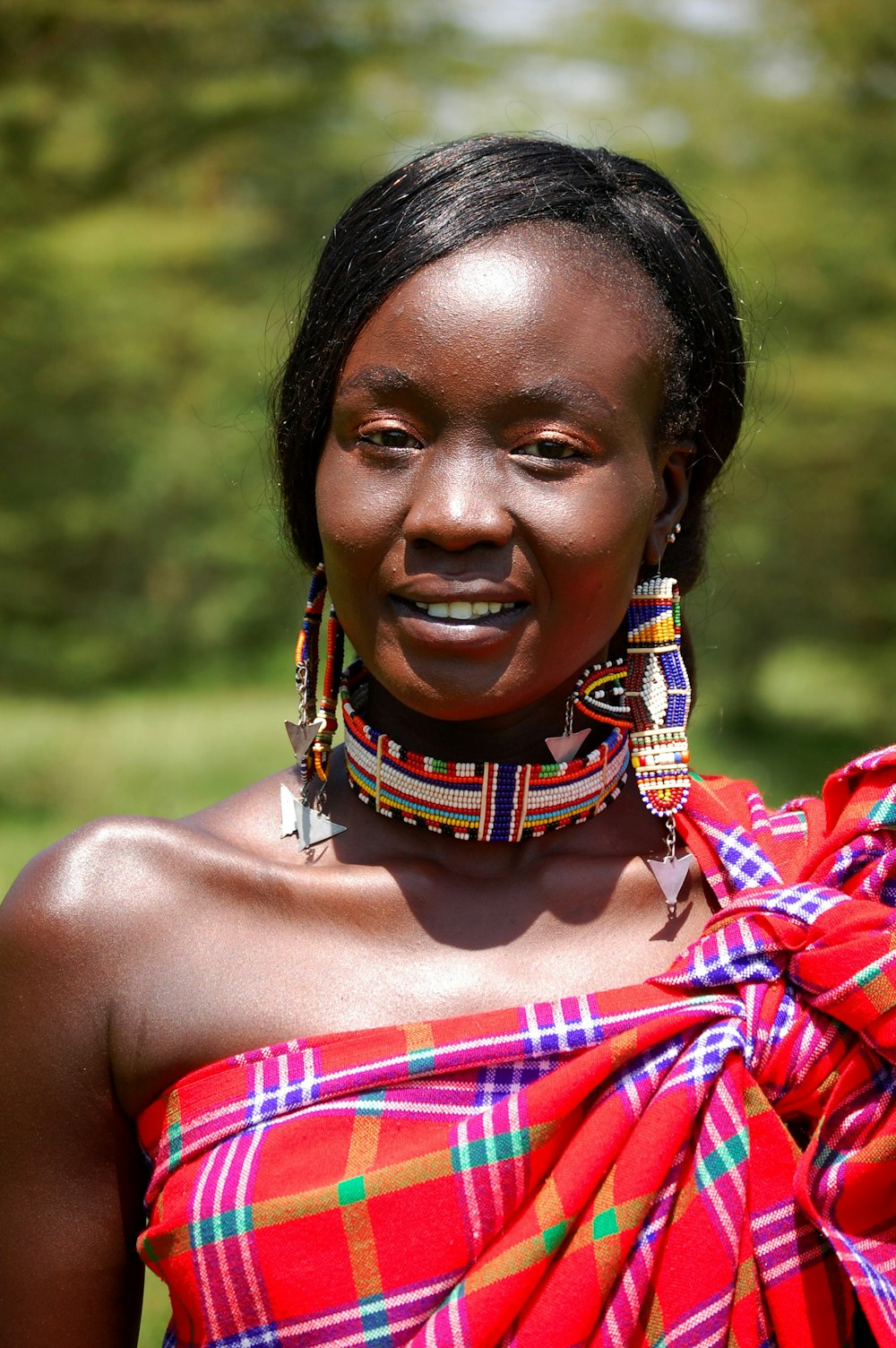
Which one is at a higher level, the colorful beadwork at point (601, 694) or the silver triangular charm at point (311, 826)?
the colorful beadwork at point (601, 694)

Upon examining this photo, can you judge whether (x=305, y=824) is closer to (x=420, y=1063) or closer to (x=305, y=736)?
(x=305, y=736)

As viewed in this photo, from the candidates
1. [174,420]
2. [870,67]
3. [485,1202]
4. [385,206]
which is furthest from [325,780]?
[174,420]

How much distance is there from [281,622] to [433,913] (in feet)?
35.6

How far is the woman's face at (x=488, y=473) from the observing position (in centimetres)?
186

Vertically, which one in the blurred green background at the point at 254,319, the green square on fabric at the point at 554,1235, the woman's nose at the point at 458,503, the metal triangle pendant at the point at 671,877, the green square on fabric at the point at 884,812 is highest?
the blurred green background at the point at 254,319

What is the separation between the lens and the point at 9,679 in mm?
11789

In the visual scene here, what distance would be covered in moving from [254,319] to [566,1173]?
10.9 meters

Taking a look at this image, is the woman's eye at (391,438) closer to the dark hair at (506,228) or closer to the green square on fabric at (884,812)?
the dark hair at (506,228)

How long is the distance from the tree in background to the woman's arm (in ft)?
26.2

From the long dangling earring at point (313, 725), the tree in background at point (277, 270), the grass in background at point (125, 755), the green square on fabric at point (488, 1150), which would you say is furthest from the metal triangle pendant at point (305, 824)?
the tree in background at point (277, 270)

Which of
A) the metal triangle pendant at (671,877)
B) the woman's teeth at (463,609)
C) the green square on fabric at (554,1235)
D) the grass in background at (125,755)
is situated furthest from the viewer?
the grass in background at (125,755)

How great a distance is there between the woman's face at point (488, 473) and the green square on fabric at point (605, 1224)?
0.62m

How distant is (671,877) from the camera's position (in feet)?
6.86

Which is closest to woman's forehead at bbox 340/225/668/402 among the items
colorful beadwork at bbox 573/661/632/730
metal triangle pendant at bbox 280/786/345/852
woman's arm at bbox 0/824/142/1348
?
colorful beadwork at bbox 573/661/632/730
